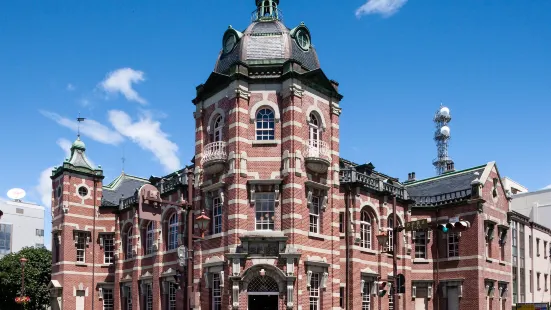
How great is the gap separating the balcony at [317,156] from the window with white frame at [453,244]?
12.8 meters

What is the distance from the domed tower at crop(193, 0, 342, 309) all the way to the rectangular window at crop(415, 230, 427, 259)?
1102 centimetres

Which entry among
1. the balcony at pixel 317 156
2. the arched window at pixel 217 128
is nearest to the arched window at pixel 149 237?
the arched window at pixel 217 128

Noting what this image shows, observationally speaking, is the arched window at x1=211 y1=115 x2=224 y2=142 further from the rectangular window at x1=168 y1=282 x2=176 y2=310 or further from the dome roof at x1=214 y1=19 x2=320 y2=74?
the rectangular window at x1=168 y1=282 x2=176 y2=310

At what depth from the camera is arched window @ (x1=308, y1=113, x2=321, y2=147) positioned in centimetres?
3706

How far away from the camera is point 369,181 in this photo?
1692 inches

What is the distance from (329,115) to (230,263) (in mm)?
10388

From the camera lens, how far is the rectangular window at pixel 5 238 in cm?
9525

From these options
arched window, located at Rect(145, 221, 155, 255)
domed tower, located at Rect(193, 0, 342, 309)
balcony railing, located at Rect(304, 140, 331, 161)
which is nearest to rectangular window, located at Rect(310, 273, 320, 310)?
domed tower, located at Rect(193, 0, 342, 309)

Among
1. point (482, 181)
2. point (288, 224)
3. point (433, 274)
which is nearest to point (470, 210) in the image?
point (482, 181)

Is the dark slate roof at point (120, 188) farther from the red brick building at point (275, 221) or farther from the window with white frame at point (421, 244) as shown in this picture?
the window with white frame at point (421, 244)

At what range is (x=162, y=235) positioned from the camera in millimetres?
44312

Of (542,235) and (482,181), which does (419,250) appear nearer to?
(482,181)

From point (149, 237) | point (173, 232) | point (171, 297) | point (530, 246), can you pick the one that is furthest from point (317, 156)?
point (530, 246)

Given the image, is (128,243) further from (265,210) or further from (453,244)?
(453,244)
